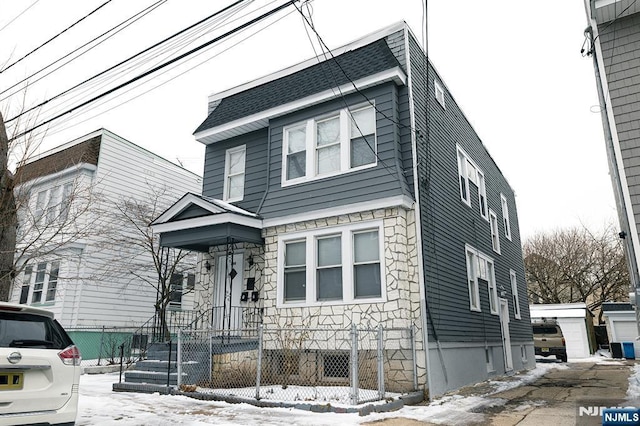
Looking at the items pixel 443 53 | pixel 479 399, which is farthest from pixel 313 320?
pixel 443 53

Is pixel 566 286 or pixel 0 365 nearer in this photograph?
pixel 0 365

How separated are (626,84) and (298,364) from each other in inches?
331

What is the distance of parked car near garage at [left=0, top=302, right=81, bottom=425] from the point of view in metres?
3.96

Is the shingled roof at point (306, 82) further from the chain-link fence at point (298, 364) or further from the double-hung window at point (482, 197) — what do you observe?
the double-hung window at point (482, 197)

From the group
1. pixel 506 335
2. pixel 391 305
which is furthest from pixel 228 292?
pixel 506 335

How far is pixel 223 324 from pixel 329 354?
3.04 meters

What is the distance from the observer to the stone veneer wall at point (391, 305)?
911 cm

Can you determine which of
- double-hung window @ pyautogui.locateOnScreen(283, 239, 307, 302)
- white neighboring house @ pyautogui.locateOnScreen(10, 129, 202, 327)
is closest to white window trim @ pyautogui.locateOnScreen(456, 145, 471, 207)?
double-hung window @ pyautogui.locateOnScreen(283, 239, 307, 302)

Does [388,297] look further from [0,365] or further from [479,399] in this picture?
[0,365]

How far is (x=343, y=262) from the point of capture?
995 cm

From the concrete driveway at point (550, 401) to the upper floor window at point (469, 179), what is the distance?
5.43 meters

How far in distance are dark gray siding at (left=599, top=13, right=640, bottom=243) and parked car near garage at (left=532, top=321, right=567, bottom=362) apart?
1668 cm

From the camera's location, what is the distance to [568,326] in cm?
2666

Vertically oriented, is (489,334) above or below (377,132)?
below
